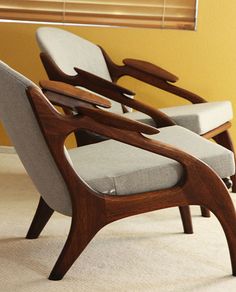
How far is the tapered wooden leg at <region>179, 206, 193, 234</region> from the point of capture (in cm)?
298

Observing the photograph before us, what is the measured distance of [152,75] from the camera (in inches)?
150

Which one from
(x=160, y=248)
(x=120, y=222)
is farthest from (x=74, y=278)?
(x=120, y=222)

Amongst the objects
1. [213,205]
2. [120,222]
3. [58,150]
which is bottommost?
[120,222]

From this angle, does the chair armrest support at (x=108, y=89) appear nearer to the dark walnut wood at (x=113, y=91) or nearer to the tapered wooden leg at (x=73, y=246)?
the dark walnut wood at (x=113, y=91)

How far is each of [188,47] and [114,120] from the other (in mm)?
1936

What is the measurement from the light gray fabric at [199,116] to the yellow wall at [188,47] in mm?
604

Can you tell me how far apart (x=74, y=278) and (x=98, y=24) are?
210 cm

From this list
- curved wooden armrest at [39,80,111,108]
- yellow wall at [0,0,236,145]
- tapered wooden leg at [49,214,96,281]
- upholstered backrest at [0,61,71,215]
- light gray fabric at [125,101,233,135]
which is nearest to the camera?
upholstered backrest at [0,61,71,215]

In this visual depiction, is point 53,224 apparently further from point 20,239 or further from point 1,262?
point 1,262

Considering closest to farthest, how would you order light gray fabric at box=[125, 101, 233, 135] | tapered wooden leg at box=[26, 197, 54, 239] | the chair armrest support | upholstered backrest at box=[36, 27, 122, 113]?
tapered wooden leg at box=[26, 197, 54, 239] → light gray fabric at box=[125, 101, 233, 135] → the chair armrest support → upholstered backrest at box=[36, 27, 122, 113]

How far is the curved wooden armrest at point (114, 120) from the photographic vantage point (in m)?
2.36

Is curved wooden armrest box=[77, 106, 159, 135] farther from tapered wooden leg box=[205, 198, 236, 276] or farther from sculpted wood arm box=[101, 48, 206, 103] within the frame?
sculpted wood arm box=[101, 48, 206, 103]

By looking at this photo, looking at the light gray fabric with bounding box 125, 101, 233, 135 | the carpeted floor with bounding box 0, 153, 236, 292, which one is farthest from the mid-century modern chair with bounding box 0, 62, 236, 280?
the light gray fabric with bounding box 125, 101, 233, 135

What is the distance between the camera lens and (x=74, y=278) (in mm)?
2506
